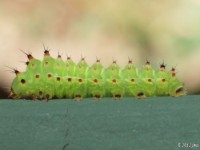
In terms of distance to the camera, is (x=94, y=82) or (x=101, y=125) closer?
(x=101, y=125)

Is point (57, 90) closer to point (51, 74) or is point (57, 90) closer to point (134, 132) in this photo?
point (51, 74)

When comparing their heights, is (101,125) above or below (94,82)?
below

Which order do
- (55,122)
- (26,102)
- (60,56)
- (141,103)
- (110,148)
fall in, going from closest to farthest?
(110,148) → (55,122) → (141,103) → (26,102) → (60,56)

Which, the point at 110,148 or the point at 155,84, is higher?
the point at 155,84

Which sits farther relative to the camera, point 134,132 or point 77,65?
point 77,65

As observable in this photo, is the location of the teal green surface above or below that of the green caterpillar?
below

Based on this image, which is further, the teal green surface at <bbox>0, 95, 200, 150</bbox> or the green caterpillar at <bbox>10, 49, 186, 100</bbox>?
the green caterpillar at <bbox>10, 49, 186, 100</bbox>

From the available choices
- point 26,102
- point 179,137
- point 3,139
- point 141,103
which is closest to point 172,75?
point 141,103
